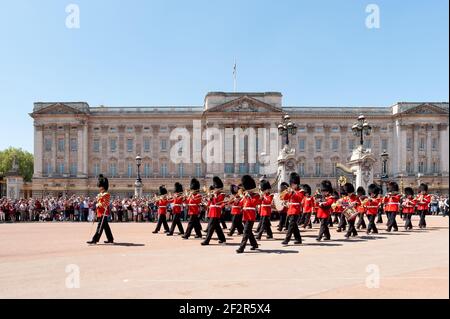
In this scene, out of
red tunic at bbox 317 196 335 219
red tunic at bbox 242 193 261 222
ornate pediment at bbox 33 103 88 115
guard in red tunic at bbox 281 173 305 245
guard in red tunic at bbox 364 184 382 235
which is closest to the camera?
red tunic at bbox 242 193 261 222

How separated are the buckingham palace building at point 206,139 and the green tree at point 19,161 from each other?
21815mm

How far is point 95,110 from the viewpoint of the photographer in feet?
252

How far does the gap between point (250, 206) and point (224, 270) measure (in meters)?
3.79

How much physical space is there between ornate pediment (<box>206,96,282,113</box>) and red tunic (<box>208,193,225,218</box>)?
5977 cm

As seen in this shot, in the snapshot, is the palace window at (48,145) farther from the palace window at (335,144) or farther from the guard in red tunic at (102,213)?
the guard in red tunic at (102,213)

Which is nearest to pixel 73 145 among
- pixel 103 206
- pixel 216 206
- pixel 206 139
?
pixel 206 139

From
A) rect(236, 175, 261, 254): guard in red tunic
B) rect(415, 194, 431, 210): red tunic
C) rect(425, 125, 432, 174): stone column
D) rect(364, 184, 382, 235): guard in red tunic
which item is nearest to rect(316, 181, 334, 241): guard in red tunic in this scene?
rect(236, 175, 261, 254): guard in red tunic

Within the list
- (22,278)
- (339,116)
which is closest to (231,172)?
(339,116)

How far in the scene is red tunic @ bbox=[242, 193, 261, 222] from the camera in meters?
13.7

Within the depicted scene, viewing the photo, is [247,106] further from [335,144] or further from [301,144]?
[335,144]

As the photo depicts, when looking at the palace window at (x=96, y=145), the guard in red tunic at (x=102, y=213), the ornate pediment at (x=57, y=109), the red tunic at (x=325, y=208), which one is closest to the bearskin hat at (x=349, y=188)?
the red tunic at (x=325, y=208)

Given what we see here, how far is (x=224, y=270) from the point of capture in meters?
10.5

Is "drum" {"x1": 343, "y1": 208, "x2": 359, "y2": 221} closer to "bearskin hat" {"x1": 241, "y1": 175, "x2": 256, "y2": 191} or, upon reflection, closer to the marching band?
the marching band

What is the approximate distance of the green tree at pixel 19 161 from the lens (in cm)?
9406
